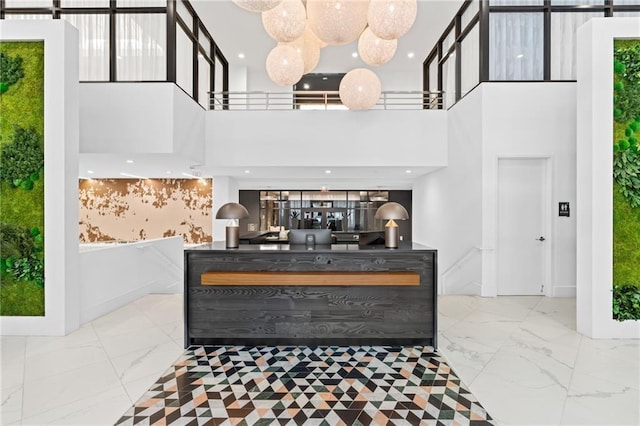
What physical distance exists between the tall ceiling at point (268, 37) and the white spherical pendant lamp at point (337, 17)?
5169 millimetres

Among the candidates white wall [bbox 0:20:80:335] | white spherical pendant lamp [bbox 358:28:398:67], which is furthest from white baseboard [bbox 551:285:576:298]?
white wall [bbox 0:20:80:335]

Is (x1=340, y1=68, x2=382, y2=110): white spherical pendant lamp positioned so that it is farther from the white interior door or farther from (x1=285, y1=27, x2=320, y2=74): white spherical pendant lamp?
the white interior door

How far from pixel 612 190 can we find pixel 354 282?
3096 millimetres

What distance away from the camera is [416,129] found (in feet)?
22.8

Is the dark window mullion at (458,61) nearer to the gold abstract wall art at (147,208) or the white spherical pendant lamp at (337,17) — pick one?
the white spherical pendant lamp at (337,17)

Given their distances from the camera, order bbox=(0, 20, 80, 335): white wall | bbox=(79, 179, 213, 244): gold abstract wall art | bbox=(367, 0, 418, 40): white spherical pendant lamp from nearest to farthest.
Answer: bbox=(367, 0, 418, 40): white spherical pendant lamp
bbox=(0, 20, 80, 335): white wall
bbox=(79, 179, 213, 244): gold abstract wall art

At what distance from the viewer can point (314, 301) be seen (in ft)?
11.5

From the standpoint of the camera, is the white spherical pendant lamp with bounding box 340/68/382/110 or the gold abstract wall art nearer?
the white spherical pendant lamp with bounding box 340/68/382/110

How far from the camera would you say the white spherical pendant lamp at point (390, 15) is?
8.70 feet

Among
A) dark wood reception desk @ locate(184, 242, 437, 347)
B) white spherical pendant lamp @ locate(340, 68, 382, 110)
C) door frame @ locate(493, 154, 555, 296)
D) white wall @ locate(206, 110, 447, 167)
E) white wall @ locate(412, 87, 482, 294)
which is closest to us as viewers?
dark wood reception desk @ locate(184, 242, 437, 347)

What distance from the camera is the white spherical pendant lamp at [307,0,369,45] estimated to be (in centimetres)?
268

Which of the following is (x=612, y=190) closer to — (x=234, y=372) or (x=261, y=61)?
(x=234, y=372)

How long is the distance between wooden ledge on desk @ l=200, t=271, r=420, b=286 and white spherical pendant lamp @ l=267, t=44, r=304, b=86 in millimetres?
1991

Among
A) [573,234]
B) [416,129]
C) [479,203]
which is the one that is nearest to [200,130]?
[416,129]
